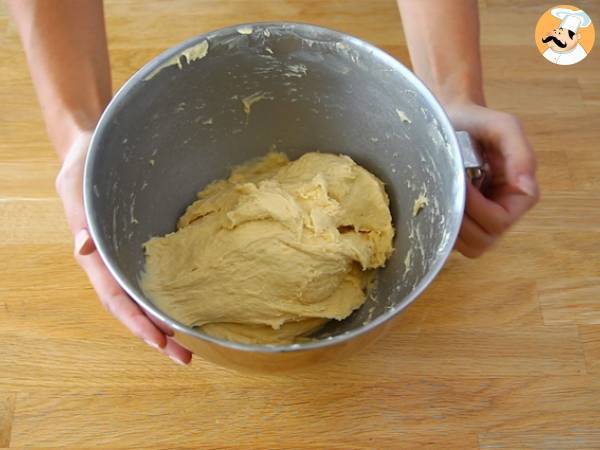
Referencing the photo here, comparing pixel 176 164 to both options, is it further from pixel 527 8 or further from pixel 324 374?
pixel 527 8

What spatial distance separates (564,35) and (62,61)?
3.39ft

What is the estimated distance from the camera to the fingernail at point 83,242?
72 cm

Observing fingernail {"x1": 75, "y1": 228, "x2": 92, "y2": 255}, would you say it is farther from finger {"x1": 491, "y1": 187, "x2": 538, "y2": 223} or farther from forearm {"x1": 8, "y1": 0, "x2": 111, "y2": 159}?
finger {"x1": 491, "y1": 187, "x2": 538, "y2": 223}

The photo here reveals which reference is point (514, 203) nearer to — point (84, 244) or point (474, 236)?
point (474, 236)

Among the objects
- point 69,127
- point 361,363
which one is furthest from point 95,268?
point 361,363

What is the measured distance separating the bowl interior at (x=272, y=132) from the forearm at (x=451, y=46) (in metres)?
0.12

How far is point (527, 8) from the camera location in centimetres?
134

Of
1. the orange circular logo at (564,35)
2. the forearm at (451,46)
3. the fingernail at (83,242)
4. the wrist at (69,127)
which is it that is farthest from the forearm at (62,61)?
the orange circular logo at (564,35)

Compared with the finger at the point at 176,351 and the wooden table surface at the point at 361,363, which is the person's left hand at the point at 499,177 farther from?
the finger at the point at 176,351

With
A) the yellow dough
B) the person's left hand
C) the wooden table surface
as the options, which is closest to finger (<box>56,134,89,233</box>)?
the yellow dough

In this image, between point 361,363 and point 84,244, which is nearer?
point 84,244

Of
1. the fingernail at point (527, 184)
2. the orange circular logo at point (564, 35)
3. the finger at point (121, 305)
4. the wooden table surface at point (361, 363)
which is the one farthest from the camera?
the orange circular logo at point (564, 35)

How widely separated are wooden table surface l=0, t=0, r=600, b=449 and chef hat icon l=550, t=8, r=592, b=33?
0.30m

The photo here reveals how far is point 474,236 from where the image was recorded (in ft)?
2.78
